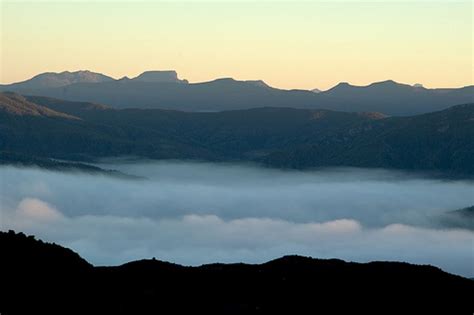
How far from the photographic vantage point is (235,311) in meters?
72.6

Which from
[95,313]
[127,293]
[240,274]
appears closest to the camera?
[95,313]

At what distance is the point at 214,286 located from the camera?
260ft

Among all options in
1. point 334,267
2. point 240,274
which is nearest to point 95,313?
point 240,274

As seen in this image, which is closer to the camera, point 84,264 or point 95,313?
point 95,313

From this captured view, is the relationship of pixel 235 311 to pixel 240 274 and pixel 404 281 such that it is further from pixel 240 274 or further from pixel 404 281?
pixel 404 281

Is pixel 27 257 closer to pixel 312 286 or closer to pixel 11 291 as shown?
pixel 11 291

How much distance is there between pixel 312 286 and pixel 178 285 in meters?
10.5

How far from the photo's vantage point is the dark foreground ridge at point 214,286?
242ft

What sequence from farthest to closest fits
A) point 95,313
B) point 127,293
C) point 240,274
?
1. point 240,274
2. point 127,293
3. point 95,313

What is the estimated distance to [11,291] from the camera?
7388cm

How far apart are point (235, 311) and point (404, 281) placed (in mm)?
18126

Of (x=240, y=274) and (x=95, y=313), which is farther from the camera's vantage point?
(x=240, y=274)

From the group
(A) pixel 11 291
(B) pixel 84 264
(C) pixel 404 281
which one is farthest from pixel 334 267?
(A) pixel 11 291

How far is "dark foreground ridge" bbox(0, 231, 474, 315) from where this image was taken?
73.7m
